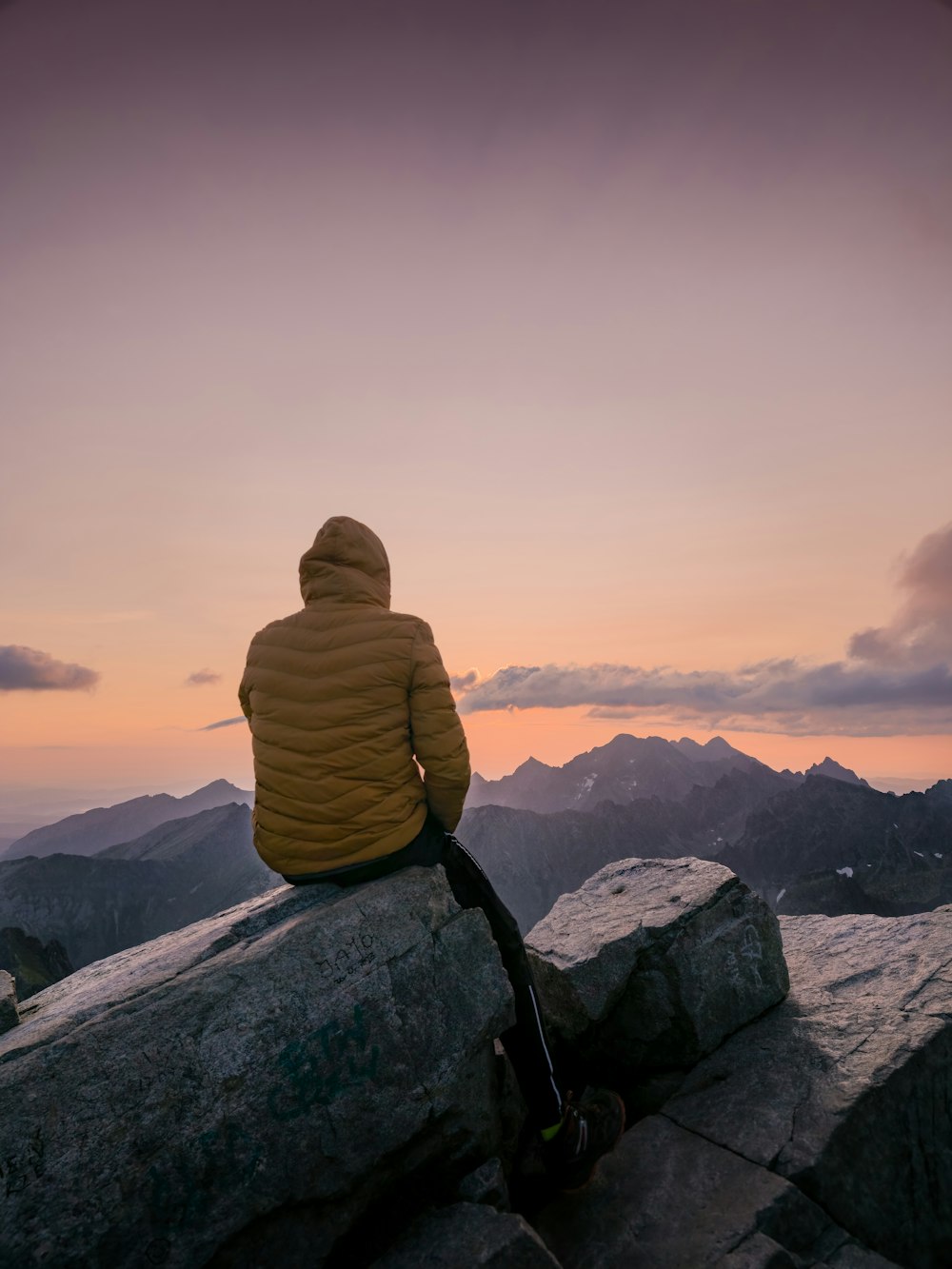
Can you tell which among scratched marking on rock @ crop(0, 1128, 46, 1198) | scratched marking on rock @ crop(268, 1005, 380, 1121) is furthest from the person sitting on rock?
scratched marking on rock @ crop(0, 1128, 46, 1198)

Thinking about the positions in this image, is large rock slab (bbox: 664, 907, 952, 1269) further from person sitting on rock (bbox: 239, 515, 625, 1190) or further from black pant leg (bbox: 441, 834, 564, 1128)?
black pant leg (bbox: 441, 834, 564, 1128)

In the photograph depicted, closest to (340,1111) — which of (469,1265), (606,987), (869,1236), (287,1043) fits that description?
(287,1043)

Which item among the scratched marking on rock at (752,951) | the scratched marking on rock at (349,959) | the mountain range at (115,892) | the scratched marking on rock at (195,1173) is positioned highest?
the scratched marking on rock at (349,959)

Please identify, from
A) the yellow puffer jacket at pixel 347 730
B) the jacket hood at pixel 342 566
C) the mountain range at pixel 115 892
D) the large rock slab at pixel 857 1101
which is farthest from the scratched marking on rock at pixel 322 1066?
the mountain range at pixel 115 892

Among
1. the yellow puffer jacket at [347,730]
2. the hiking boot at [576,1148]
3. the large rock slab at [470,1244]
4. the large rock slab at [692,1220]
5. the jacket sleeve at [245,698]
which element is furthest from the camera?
the jacket sleeve at [245,698]

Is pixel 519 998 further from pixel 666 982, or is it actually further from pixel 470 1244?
pixel 666 982

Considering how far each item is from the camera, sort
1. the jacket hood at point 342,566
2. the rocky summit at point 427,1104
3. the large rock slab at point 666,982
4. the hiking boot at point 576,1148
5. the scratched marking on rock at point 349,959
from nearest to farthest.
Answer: the rocky summit at point 427,1104 → the scratched marking on rock at point 349,959 → the hiking boot at point 576,1148 → the jacket hood at point 342,566 → the large rock slab at point 666,982

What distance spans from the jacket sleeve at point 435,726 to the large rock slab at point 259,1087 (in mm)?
1188

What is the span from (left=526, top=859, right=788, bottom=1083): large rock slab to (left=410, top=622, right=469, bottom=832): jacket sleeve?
4127mm

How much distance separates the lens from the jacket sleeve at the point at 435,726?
6.81 metres

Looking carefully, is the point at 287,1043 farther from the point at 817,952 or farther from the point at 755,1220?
the point at 817,952

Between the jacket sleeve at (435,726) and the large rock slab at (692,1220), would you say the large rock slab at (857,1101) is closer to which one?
the large rock slab at (692,1220)

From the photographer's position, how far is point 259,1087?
216 inches

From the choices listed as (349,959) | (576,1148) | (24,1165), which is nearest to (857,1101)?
(576,1148)
